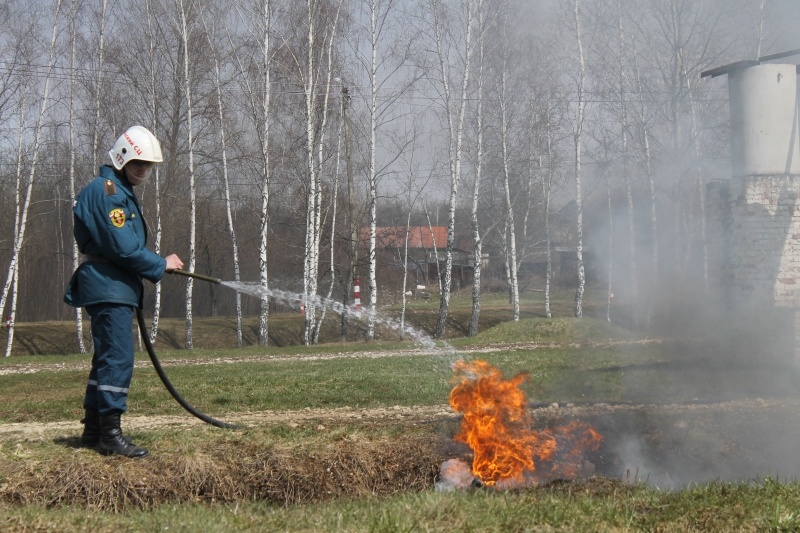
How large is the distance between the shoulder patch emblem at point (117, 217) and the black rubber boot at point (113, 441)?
1416 mm

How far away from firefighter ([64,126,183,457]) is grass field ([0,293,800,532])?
45cm

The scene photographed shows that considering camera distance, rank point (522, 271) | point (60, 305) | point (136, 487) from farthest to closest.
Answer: point (522, 271) → point (60, 305) → point (136, 487)

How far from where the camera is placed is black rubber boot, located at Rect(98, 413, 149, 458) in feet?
17.7

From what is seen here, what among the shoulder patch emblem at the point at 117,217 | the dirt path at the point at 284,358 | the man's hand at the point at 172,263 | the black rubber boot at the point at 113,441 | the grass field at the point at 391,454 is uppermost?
the shoulder patch emblem at the point at 117,217

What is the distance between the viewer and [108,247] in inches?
205

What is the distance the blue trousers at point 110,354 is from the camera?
5.30 metres

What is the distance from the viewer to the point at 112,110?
27078mm

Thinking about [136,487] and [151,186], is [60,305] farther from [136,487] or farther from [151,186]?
[136,487]

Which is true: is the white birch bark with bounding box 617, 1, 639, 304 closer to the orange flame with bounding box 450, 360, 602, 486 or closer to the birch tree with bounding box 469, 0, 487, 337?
the birch tree with bounding box 469, 0, 487, 337

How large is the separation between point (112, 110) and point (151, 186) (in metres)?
3.85

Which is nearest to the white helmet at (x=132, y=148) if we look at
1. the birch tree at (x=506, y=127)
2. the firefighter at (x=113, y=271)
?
the firefighter at (x=113, y=271)

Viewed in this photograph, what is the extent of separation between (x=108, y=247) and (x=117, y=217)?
228mm

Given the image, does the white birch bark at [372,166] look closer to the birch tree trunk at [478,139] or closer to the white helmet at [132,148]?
the birch tree trunk at [478,139]

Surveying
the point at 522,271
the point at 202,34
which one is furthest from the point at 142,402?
the point at 522,271
